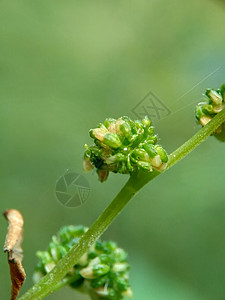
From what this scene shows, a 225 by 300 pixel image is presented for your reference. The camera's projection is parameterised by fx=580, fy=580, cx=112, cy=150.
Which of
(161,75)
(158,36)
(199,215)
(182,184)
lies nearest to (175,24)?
(158,36)

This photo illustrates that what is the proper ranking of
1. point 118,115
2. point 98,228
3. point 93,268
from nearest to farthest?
point 98,228, point 93,268, point 118,115

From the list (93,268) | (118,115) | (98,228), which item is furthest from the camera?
(118,115)

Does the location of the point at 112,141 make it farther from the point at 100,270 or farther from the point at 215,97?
the point at 100,270

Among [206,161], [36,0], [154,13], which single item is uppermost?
[36,0]

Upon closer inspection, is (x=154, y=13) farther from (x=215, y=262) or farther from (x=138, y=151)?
(x=138, y=151)

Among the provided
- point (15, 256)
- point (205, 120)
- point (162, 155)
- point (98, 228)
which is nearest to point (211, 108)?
point (205, 120)
